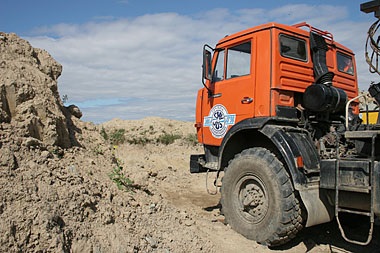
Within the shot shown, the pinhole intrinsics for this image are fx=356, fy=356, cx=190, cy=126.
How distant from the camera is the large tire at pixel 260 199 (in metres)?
4.41

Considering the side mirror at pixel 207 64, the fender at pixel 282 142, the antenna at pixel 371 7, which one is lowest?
the fender at pixel 282 142

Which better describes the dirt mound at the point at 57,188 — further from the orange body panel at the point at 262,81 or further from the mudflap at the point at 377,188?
the mudflap at the point at 377,188

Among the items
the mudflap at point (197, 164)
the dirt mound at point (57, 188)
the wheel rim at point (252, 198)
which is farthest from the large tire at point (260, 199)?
the mudflap at point (197, 164)

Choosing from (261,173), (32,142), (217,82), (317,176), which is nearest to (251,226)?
(261,173)

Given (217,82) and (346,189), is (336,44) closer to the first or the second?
(217,82)

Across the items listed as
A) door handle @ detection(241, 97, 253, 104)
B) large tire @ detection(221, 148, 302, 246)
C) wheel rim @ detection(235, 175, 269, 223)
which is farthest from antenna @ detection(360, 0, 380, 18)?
wheel rim @ detection(235, 175, 269, 223)

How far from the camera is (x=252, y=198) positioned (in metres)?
4.82

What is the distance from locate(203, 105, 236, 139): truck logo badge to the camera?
5531mm

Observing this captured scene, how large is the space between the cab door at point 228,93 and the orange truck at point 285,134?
0.05 feet

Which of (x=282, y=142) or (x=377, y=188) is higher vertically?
(x=282, y=142)

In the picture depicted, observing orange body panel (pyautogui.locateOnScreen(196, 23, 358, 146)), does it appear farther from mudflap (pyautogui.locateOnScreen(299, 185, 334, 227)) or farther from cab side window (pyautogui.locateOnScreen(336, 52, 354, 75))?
mudflap (pyautogui.locateOnScreen(299, 185, 334, 227))

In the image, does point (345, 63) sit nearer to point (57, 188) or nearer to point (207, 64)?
point (207, 64)

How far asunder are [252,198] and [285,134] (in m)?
0.99

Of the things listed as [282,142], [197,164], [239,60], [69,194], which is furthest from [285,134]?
[69,194]
